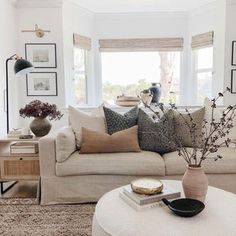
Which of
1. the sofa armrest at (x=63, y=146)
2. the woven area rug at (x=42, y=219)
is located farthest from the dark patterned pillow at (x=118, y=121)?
the woven area rug at (x=42, y=219)

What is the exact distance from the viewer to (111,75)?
574 cm

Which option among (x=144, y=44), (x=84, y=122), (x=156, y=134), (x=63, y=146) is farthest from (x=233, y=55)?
(x=63, y=146)

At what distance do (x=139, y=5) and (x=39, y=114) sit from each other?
285 cm

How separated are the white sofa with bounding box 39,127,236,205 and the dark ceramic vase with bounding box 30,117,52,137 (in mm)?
494

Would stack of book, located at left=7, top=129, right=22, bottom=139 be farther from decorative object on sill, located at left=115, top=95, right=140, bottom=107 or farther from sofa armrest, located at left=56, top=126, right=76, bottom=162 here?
decorative object on sill, located at left=115, top=95, right=140, bottom=107

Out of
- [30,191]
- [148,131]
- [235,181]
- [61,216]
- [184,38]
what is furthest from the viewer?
[184,38]

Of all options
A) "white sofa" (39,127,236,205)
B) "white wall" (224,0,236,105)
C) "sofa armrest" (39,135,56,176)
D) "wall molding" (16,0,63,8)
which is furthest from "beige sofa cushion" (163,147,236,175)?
"wall molding" (16,0,63,8)

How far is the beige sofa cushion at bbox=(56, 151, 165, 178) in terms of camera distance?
8.93ft

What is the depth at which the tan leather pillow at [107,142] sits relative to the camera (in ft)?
9.52

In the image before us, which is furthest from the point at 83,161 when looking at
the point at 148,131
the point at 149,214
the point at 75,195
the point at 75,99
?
the point at 75,99

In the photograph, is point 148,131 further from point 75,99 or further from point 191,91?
point 191,91

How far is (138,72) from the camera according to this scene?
579 centimetres

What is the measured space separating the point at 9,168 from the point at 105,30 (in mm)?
3386

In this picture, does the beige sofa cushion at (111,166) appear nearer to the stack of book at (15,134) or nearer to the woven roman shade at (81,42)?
the stack of book at (15,134)
